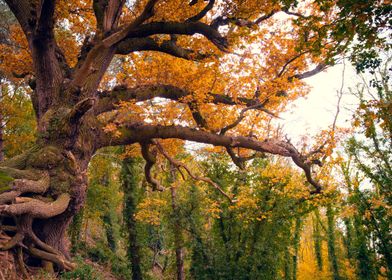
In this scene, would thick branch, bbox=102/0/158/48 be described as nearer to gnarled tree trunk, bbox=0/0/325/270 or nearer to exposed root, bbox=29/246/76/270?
gnarled tree trunk, bbox=0/0/325/270

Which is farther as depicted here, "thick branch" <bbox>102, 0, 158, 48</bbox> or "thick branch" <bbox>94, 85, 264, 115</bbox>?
"thick branch" <bbox>94, 85, 264, 115</bbox>

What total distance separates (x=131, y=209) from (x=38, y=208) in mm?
11802

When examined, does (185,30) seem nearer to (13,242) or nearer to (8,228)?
(8,228)

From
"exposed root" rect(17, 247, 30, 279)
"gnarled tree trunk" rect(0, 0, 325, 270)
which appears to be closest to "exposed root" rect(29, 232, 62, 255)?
"gnarled tree trunk" rect(0, 0, 325, 270)

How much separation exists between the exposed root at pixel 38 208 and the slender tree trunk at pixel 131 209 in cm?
1068

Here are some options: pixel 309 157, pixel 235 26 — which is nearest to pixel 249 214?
pixel 309 157

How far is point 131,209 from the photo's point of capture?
18.0 m

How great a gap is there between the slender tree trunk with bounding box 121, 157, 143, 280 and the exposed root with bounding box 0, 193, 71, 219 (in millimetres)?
10683

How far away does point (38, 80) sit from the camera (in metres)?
8.21

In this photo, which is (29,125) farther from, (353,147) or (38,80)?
(353,147)

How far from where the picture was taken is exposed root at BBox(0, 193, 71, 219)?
5895 millimetres

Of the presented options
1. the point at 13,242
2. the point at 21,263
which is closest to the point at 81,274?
the point at 21,263

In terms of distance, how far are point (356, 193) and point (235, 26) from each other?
51.0ft

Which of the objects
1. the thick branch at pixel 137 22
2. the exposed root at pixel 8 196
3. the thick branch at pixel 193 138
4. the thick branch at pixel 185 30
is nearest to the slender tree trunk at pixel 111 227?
the thick branch at pixel 193 138
